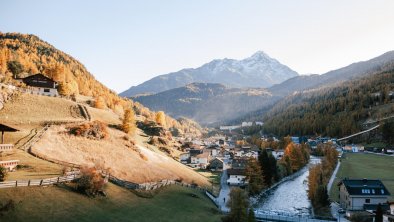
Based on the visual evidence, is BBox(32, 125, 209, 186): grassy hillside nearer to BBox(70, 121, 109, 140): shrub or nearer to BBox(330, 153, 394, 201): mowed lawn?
BBox(70, 121, 109, 140): shrub

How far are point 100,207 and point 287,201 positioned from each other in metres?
59.7

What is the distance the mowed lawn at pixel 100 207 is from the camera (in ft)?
139

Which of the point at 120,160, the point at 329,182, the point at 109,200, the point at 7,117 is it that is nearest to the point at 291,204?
the point at 329,182

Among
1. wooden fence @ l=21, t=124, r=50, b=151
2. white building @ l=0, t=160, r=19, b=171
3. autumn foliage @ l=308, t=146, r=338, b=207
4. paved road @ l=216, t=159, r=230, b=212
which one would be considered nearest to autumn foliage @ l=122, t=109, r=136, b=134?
wooden fence @ l=21, t=124, r=50, b=151

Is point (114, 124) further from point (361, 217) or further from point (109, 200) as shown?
point (361, 217)

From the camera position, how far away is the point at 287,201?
316ft

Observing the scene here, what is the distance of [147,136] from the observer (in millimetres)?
157000

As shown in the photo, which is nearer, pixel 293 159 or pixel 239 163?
pixel 239 163

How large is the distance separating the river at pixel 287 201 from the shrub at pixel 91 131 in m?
45.5

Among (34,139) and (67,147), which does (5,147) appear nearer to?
(34,139)

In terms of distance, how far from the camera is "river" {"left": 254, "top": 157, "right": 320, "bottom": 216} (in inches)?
3317

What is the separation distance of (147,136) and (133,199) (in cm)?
9758

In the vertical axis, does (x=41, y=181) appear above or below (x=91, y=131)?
below

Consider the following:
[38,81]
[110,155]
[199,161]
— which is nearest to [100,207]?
[110,155]
